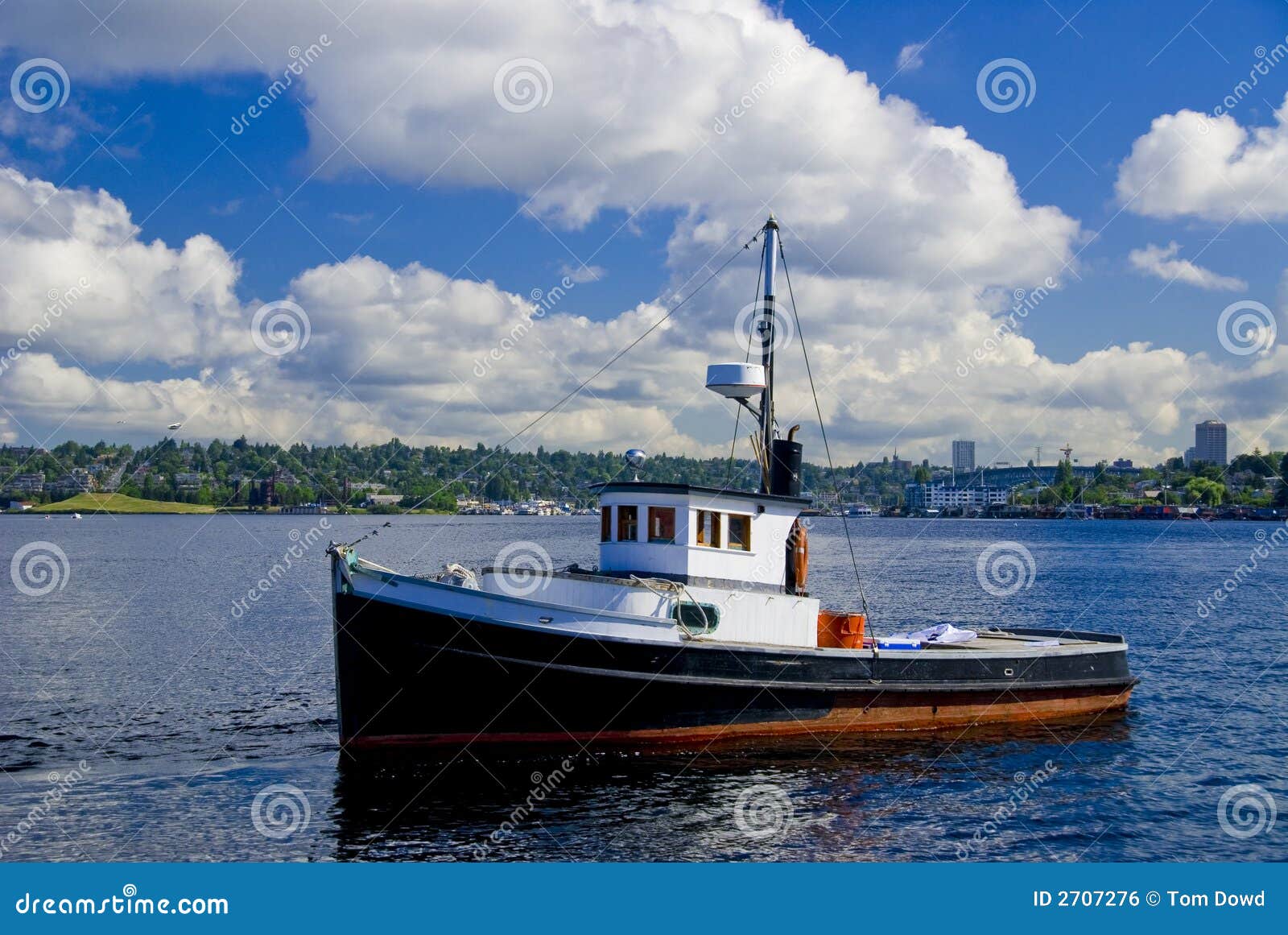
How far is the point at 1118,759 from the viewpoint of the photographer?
2330 centimetres

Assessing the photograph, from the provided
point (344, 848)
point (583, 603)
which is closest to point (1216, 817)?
point (583, 603)

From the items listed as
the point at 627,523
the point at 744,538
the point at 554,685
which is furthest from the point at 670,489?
the point at 554,685

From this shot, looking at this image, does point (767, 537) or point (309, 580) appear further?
point (309, 580)

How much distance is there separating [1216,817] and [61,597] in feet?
178

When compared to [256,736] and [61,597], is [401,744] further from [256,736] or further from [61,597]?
[61,597]

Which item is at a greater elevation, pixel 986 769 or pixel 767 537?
pixel 767 537

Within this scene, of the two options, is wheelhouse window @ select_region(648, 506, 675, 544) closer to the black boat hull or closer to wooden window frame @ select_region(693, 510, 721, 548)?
wooden window frame @ select_region(693, 510, 721, 548)

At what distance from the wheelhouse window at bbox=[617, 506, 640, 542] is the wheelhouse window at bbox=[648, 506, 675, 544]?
28cm

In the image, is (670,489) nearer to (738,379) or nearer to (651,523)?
(651,523)

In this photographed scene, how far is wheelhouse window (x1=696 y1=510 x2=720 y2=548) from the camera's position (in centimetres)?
2311

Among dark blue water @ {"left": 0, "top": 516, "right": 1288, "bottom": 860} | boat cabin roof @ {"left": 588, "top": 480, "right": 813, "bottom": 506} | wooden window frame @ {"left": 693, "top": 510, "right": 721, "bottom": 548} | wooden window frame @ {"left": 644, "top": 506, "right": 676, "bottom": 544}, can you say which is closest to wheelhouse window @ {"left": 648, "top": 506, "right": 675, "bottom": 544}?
wooden window frame @ {"left": 644, "top": 506, "right": 676, "bottom": 544}

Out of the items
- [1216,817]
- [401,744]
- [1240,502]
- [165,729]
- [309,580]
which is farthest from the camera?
[1240,502]

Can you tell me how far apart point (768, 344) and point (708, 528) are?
16.0 ft

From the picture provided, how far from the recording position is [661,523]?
75.7 feet
